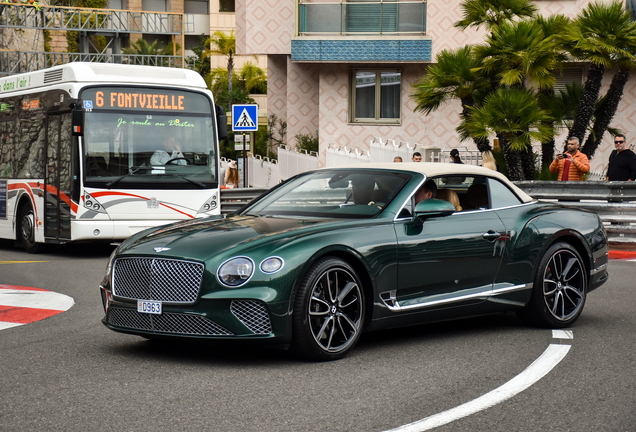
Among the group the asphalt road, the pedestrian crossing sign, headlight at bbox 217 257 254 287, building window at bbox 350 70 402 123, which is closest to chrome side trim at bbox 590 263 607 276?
the asphalt road

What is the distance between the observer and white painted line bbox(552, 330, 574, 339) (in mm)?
7523

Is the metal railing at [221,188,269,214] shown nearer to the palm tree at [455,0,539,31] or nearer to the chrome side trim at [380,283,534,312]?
the palm tree at [455,0,539,31]

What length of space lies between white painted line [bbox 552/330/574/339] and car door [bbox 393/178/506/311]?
0.69 metres

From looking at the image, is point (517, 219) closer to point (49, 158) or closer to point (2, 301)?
point (2, 301)

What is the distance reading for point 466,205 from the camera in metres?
7.82

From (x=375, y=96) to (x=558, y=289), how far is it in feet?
72.7

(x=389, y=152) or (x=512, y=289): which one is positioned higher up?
(x=389, y=152)

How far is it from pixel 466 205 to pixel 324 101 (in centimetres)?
2226

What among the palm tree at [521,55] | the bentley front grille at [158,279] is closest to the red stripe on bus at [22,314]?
the bentley front grille at [158,279]

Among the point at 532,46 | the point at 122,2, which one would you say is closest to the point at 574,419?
the point at 532,46

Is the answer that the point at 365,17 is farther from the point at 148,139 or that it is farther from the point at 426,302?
the point at 426,302

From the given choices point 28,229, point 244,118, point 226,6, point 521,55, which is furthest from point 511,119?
point 226,6

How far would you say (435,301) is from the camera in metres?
7.02

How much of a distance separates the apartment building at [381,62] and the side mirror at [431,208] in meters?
21.7
